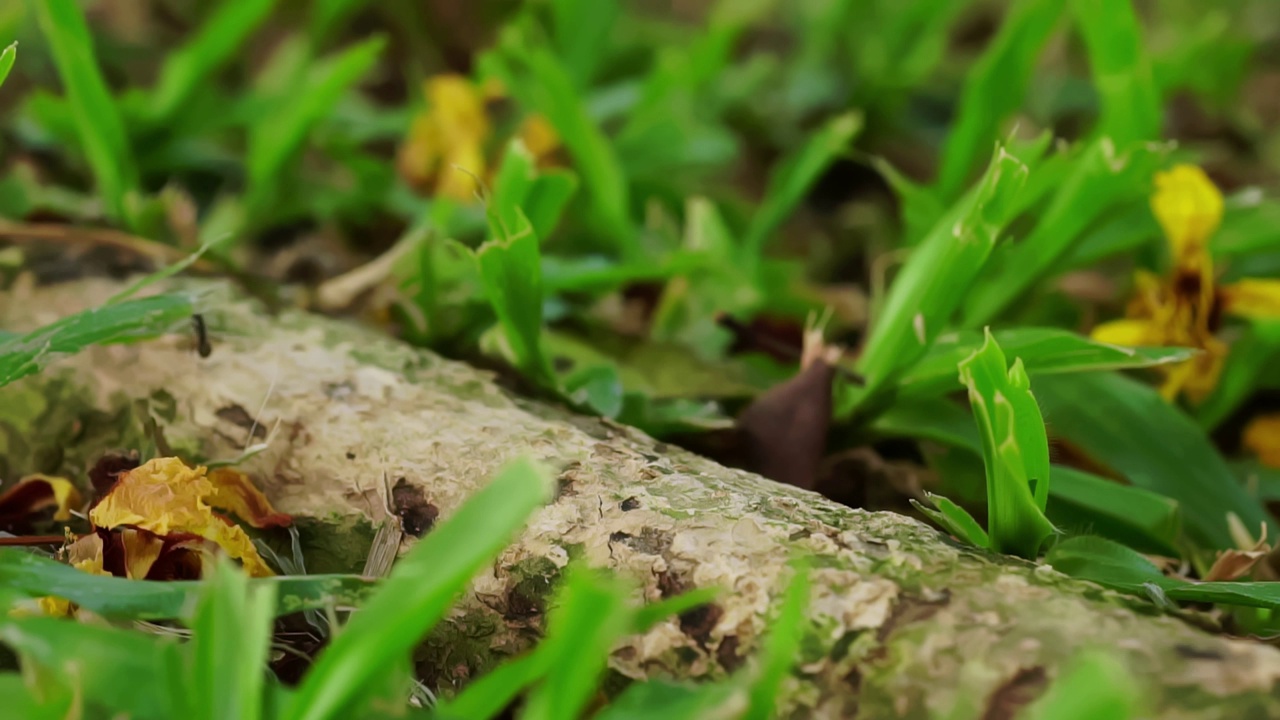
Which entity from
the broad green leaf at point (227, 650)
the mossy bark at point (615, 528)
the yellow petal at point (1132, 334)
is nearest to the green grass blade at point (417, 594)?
the broad green leaf at point (227, 650)

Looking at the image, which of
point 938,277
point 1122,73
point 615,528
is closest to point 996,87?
point 1122,73

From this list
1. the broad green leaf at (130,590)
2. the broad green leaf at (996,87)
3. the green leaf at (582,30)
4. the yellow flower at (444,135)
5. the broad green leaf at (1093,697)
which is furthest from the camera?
the green leaf at (582,30)

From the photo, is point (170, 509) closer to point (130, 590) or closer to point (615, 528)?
point (130, 590)

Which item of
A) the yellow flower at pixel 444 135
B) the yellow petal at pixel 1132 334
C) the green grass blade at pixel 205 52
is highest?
the green grass blade at pixel 205 52

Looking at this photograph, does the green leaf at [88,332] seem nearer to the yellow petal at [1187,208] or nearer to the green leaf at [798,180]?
the green leaf at [798,180]

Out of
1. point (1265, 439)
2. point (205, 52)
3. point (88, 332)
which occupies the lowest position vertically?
point (1265, 439)

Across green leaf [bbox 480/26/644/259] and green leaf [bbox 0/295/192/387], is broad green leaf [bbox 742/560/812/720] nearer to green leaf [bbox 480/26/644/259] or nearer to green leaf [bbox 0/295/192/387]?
green leaf [bbox 0/295/192/387]
